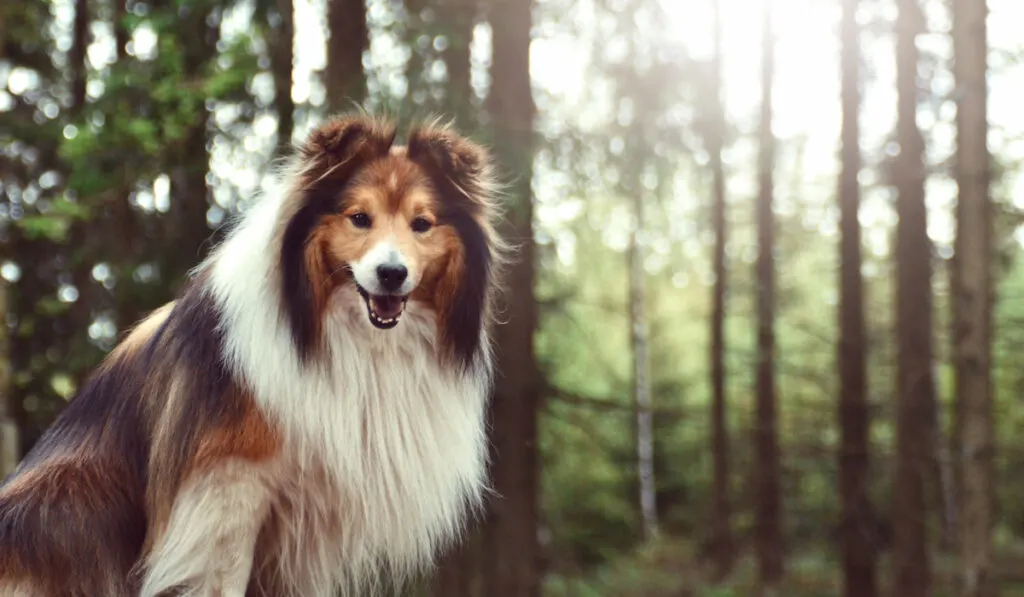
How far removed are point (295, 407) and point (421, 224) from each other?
85 centimetres

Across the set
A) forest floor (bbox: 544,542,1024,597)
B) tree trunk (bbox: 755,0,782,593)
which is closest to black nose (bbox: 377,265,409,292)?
forest floor (bbox: 544,542,1024,597)

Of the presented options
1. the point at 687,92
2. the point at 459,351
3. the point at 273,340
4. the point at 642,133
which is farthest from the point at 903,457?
the point at 273,340

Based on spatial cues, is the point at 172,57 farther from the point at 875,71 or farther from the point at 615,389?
the point at 615,389

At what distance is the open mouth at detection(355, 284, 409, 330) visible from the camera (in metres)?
3.79

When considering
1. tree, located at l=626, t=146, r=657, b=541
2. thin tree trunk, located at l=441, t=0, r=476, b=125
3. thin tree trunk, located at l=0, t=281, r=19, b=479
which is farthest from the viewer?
tree, located at l=626, t=146, r=657, b=541

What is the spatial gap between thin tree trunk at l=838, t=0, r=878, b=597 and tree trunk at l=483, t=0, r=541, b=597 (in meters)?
5.91

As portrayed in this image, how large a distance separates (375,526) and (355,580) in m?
0.40

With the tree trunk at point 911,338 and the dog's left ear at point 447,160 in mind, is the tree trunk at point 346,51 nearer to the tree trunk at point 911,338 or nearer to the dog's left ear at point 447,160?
the dog's left ear at point 447,160

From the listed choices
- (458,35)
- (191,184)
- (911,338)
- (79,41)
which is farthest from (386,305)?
(79,41)

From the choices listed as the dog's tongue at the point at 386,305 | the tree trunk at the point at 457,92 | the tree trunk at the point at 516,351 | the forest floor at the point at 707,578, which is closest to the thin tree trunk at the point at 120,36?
the tree trunk at the point at 457,92

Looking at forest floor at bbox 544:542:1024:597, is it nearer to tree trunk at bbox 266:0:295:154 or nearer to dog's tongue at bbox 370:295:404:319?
tree trunk at bbox 266:0:295:154

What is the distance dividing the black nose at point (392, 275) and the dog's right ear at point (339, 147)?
1.67ft

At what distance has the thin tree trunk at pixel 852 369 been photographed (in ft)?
40.1

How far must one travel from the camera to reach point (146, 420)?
13.0 feet
